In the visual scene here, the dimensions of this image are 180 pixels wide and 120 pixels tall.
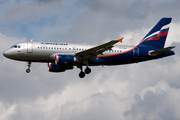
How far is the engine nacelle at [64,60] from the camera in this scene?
44.3 metres

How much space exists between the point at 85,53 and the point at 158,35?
46.7ft

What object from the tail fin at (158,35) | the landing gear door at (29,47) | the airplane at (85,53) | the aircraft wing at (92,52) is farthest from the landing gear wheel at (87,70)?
the tail fin at (158,35)

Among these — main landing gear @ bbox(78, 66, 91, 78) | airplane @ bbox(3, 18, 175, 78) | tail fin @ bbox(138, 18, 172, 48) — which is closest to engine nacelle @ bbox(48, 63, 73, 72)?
airplane @ bbox(3, 18, 175, 78)

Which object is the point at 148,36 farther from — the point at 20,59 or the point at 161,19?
the point at 20,59

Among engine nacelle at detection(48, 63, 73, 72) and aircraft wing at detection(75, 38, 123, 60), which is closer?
aircraft wing at detection(75, 38, 123, 60)

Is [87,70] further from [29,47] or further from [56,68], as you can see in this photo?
[29,47]

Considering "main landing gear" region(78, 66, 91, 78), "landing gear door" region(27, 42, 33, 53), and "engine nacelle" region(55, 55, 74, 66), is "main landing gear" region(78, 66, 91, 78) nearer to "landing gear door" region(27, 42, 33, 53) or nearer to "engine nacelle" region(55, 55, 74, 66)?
"engine nacelle" region(55, 55, 74, 66)

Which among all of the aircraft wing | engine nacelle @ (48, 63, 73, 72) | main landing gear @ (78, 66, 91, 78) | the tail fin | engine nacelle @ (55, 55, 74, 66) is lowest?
main landing gear @ (78, 66, 91, 78)

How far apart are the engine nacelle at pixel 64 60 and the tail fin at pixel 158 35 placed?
41.8 feet

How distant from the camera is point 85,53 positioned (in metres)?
44.9

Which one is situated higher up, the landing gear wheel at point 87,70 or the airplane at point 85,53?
the airplane at point 85,53

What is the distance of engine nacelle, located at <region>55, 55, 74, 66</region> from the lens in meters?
44.3

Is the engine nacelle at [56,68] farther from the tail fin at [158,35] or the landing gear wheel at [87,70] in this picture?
the tail fin at [158,35]

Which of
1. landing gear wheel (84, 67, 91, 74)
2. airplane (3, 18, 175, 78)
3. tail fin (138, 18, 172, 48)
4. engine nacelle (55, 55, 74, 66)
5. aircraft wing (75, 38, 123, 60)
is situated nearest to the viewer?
aircraft wing (75, 38, 123, 60)
